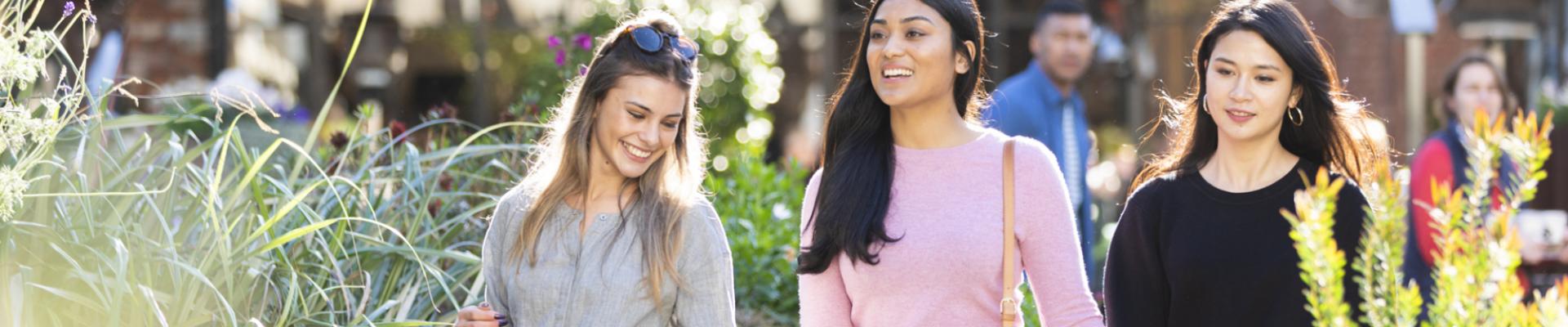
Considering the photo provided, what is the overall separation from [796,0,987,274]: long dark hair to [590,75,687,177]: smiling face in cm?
33

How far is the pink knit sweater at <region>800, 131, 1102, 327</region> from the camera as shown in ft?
9.21

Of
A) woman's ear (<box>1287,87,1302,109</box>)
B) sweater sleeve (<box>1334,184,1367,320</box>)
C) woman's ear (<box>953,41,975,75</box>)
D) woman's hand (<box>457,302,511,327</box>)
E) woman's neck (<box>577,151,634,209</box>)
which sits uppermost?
woman's ear (<box>953,41,975,75</box>)

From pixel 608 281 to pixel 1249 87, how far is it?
3.90 feet

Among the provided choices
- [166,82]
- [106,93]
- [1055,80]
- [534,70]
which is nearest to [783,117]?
[166,82]

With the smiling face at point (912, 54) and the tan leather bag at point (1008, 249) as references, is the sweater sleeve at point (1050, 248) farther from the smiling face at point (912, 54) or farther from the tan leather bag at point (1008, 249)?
the smiling face at point (912, 54)

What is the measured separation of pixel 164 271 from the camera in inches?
123

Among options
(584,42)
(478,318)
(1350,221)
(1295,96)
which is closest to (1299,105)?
(1295,96)

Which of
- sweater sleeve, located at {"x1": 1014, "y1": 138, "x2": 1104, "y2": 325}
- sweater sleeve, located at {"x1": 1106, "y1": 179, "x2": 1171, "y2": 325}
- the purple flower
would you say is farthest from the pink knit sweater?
the purple flower

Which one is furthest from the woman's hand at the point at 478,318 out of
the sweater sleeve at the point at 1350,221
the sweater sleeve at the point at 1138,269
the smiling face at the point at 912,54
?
the sweater sleeve at the point at 1350,221

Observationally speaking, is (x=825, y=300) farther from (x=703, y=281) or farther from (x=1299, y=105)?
(x=1299, y=105)

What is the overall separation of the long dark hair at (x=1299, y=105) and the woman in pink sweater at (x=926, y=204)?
1.09ft

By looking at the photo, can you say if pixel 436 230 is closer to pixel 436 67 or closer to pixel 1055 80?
pixel 1055 80

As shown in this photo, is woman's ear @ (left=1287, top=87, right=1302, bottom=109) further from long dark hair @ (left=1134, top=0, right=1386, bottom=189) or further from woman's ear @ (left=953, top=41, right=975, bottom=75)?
woman's ear @ (left=953, top=41, right=975, bottom=75)

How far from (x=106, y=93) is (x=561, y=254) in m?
1.14
